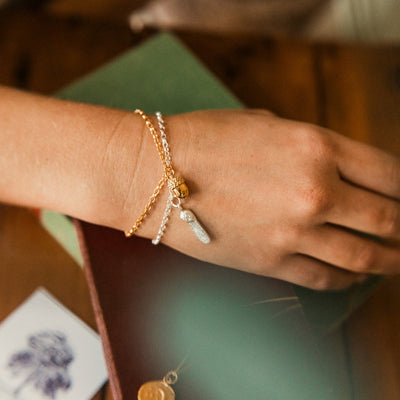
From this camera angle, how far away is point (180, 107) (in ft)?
2.85

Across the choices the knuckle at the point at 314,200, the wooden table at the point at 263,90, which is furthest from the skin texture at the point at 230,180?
the wooden table at the point at 263,90

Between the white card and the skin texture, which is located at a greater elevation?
the skin texture

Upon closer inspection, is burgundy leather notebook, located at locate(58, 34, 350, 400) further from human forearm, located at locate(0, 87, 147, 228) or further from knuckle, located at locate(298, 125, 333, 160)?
knuckle, located at locate(298, 125, 333, 160)

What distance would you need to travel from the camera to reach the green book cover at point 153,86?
87 cm

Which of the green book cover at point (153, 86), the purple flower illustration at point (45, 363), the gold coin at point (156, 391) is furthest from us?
the green book cover at point (153, 86)

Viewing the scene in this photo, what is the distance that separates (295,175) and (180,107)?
317 mm

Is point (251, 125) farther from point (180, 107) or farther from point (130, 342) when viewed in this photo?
point (130, 342)

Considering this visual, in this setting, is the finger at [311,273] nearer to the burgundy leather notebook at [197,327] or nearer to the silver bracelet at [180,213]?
the burgundy leather notebook at [197,327]

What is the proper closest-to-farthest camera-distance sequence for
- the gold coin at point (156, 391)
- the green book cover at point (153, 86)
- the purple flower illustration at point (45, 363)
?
→ the gold coin at point (156, 391), the purple flower illustration at point (45, 363), the green book cover at point (153, 86)

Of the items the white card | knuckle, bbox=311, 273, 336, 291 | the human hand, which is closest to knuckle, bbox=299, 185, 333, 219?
the human hand

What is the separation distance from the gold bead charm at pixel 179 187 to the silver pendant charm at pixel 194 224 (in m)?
0.03

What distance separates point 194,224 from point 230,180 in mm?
83

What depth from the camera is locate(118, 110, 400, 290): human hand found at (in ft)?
2.13

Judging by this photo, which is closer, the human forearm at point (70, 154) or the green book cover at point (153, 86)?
the human forearm at point (70, 154)
